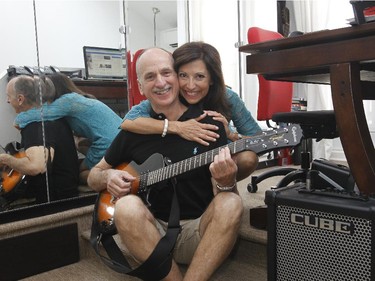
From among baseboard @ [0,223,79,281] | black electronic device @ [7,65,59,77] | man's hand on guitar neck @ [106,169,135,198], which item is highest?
black electronic device @ [7,65,59,77]

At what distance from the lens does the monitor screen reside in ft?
8.28

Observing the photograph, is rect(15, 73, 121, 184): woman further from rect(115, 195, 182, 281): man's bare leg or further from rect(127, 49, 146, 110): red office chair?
rect(115, 195, 182, 281): man's bare leg

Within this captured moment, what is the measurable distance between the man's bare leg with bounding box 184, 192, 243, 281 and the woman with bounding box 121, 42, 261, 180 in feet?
0.88

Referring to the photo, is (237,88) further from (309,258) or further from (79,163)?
(309,258)

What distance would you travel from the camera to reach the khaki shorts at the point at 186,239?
54.3 inches

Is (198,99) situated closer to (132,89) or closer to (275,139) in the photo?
(275,139)

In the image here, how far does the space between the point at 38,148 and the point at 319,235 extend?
150 cm

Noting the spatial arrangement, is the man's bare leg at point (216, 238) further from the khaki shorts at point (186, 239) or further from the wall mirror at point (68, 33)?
the wall mirror at point (68, 33)

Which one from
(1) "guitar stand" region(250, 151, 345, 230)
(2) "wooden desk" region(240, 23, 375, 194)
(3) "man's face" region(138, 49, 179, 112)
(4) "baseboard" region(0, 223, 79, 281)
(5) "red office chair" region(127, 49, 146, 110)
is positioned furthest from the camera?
(5) "red office chair" region(127, 49, 146, 110)

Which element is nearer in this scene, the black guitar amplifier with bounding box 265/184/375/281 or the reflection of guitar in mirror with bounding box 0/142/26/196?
the black guitar amplifier with bounding box 265/184/375/281

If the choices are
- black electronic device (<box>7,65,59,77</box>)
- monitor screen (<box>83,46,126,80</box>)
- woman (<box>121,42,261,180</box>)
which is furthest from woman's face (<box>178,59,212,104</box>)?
monitor screen (<box>83,46,126,80</box>)

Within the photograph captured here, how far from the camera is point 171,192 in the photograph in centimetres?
148

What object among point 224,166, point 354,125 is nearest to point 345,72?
point 354,125

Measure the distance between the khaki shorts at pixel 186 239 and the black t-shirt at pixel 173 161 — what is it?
7 centimetres
